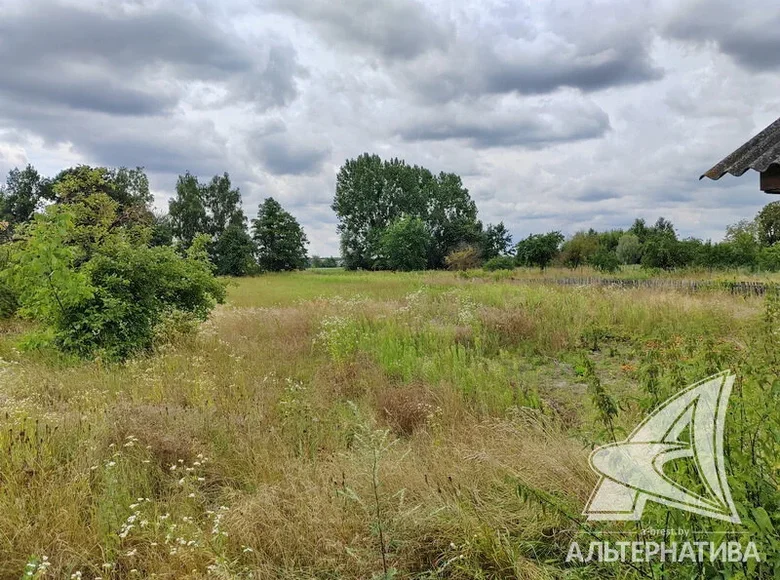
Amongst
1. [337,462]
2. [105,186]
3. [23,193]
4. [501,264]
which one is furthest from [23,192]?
[337,462]

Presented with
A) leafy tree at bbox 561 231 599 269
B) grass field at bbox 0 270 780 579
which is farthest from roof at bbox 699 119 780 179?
leafy tree at bbox 561 231 599 269

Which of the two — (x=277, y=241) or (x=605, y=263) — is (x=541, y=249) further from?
(x=277, y=241)

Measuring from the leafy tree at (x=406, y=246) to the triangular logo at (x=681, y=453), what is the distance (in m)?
49.2

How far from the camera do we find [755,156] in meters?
2.46

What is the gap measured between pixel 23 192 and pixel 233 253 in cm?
2252

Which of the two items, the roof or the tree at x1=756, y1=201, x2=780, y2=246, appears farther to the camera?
the tree at x1=756, y1=201, x2=780, y2=246

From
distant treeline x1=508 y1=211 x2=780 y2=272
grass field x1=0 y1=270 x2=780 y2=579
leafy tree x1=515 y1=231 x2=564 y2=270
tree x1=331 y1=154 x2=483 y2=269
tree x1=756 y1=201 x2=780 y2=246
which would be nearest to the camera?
grass field x1=0 y1=270 x2=780 y2=579

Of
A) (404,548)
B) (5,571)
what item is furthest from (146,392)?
(404,548)

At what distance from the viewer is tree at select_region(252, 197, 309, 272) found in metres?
57.3

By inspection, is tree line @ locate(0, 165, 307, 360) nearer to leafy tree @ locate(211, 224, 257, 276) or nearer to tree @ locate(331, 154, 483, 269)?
leafy tree @ locate(211, 224, 257, 276)

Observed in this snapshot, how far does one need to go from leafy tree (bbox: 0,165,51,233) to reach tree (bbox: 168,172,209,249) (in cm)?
1179

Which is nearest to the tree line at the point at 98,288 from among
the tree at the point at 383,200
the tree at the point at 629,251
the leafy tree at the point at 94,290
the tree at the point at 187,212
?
the leafy tree at the point at 94,290

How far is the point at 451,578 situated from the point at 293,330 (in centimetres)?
749

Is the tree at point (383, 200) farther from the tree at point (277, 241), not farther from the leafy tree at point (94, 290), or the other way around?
the leafy tree at point (94, 290)
